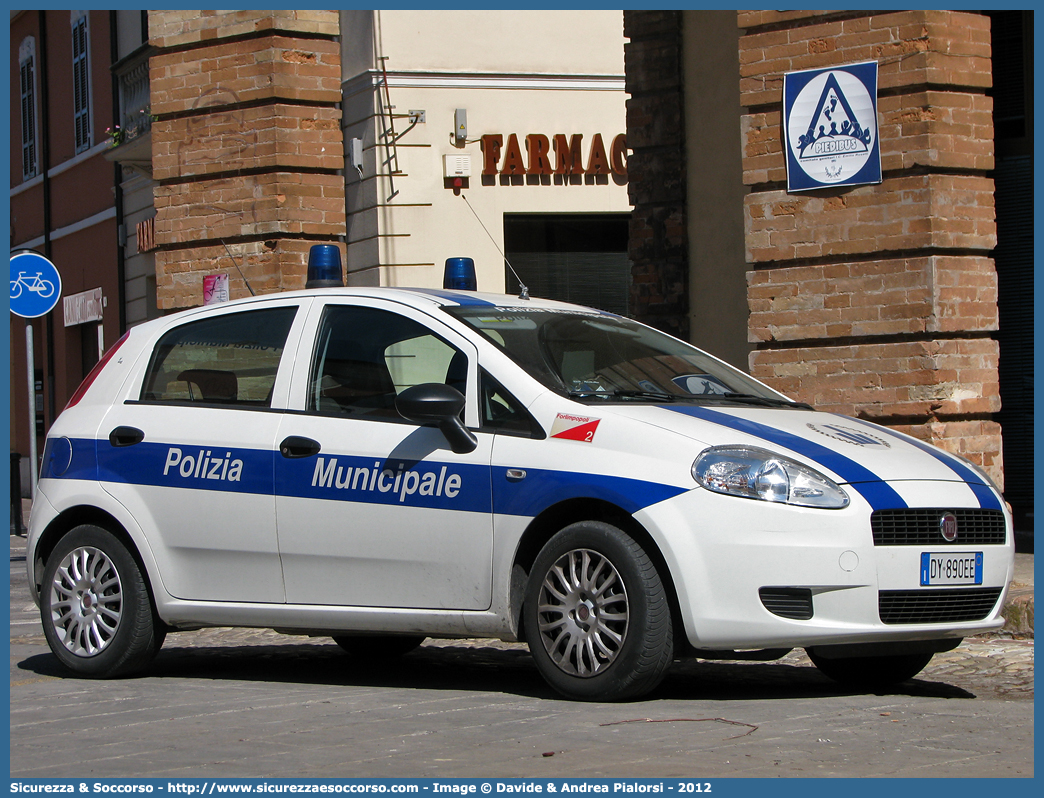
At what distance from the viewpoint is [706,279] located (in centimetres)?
1291

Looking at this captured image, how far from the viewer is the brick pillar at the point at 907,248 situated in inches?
403

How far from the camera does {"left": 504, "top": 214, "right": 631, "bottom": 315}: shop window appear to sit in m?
18.7

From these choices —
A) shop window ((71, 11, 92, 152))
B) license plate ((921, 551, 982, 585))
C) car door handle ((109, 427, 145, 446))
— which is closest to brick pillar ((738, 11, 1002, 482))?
license plate ((921, 551, 982, 585))

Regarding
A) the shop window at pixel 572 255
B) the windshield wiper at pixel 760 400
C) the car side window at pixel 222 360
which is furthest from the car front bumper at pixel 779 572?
the shop window at pixel 572 255

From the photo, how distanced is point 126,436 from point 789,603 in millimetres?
3173

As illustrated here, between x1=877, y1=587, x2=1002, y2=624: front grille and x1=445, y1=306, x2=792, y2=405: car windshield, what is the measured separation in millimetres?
1200

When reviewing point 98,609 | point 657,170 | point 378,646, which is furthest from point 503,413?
point 657,170

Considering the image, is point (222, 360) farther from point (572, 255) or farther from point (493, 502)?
point (572, 255)

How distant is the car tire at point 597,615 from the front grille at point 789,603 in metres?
0.37

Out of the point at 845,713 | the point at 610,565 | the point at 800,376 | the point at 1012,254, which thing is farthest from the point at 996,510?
the point at 1012,254

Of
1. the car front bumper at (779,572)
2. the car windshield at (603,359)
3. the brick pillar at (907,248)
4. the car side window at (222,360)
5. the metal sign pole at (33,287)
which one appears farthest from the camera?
the metal sign pole at (33,287)

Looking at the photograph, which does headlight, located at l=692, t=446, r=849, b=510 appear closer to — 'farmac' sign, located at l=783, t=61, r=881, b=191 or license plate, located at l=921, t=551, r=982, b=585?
license plate, located at l=921, t=551, r=982, b=585

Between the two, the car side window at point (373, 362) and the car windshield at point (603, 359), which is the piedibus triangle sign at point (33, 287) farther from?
the car windshield at point (603, 359)

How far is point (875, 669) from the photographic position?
655 centimetres
